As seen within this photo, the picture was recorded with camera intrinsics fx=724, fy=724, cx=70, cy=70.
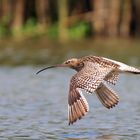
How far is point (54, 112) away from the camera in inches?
452

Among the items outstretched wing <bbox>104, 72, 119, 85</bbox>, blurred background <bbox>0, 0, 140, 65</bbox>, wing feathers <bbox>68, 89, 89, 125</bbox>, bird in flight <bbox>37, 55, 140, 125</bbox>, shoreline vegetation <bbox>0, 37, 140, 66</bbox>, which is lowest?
wing feathers <bbox>68, 89, 89, 125</bbox>

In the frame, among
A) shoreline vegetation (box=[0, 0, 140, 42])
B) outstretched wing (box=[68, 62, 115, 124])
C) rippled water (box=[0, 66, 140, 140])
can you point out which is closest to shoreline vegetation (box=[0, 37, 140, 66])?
shoreline vegetation (box=[0, 0, 140, 42])

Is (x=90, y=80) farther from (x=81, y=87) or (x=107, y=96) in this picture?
(x=107, y=96)

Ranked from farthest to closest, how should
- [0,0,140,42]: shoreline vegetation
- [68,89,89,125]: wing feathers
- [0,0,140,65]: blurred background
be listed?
[0,0,140,42]: shoreline vegetation → [0,0,140,65]: blurred background → [68,89,89,125]: wing feathers

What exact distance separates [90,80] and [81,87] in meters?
0.20

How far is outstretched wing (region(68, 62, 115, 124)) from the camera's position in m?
8.59

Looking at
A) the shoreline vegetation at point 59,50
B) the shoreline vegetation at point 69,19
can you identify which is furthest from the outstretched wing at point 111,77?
the shoreline vegetation at point 69,19

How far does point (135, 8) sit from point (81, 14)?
1.96m

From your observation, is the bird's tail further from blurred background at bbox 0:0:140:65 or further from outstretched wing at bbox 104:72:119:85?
blurred background at bbox 0:0:140:65

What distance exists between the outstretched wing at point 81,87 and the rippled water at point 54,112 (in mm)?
595

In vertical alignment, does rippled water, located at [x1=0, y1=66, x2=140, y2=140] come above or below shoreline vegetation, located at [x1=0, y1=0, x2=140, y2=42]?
below

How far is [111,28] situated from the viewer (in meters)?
24.9

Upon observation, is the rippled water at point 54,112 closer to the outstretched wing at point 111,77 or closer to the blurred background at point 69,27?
the outstretched wing at point 111,77

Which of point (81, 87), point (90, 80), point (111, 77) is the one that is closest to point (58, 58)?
point (111, 77)
